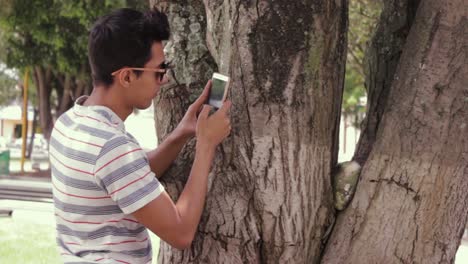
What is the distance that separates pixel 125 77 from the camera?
219 cm

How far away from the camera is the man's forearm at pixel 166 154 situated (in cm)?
257

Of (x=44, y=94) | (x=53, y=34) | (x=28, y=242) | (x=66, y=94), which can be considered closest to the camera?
(x=28, y=242)

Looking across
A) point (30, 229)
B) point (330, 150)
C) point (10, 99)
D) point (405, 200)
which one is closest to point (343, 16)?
point (330, 150)

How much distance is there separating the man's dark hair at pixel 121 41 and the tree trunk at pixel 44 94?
22788 mm

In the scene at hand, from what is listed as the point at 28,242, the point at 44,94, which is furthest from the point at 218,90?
the point at 44,94

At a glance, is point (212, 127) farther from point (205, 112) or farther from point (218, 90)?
point (218, 90)

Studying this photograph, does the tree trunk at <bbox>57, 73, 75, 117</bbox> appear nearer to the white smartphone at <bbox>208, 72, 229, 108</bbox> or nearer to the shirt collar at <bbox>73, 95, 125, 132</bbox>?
the white smartphone at <bbox>208, 72, 229, 108</bbox>

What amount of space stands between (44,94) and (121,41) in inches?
929

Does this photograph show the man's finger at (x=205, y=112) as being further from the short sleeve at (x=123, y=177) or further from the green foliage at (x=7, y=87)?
the green foliage at (x=7, y=87)

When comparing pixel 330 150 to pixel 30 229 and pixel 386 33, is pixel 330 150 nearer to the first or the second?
pixel 386 33

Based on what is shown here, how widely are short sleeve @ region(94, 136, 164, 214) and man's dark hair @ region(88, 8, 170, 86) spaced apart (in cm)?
25

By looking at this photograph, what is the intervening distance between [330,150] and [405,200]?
0.32 m

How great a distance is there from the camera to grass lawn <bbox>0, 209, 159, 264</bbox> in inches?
312

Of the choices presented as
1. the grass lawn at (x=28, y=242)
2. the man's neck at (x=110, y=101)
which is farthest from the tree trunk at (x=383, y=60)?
the grass lawn at (x=28, y=242)
